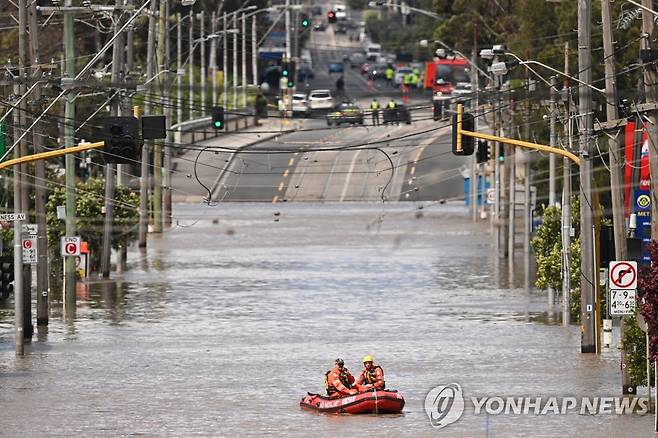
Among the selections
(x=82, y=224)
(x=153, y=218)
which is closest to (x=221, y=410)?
(x=82, y=224)

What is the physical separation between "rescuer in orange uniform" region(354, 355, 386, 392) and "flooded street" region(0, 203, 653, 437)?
74 cm

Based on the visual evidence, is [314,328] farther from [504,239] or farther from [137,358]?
[504,239]

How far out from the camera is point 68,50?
56.2m

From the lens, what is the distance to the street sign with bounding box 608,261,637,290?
37.2 metres

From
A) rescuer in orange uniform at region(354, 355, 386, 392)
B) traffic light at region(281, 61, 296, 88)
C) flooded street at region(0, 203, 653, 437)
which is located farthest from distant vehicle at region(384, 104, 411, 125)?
traffic light at region(281, 61, 296, 88)

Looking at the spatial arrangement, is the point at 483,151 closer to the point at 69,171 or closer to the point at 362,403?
the point at 69,171

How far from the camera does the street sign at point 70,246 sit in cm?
5447

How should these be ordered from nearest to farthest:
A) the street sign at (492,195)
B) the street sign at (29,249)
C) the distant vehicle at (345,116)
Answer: the street sign at (29,249)
the distant vehicle at (345,116)
the street sign at (492,195)

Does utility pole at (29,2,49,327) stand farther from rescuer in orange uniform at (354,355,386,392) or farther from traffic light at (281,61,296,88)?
traffic light at (281,61,296,88)

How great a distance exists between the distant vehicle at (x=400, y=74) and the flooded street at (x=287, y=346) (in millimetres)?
78011

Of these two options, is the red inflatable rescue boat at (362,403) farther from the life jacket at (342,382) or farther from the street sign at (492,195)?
the street sign at (492,195)

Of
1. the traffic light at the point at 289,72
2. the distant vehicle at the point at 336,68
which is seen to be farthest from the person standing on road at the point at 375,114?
the distant vehicle at the point at 336,68

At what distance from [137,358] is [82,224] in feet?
77.4

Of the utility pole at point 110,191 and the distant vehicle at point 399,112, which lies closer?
the distant vehicle at point 399,112
